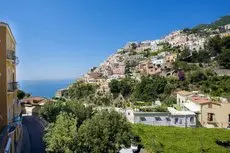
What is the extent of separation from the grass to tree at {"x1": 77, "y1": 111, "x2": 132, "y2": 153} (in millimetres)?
3959

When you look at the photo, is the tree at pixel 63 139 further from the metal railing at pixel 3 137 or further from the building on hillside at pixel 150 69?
the building on hillside at pixel 150 69

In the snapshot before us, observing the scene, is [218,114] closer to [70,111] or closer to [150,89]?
[70,111]

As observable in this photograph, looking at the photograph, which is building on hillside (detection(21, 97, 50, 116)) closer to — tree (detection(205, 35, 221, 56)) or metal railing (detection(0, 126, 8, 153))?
metal railing (detection(0, 126, 8, 153))

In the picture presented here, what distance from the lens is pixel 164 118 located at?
42.0m

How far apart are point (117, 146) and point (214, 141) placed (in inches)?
470

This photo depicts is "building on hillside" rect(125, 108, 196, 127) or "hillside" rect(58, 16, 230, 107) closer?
"building on hillside" rect(125, 108, 196, 127)

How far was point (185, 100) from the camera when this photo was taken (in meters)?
52.4

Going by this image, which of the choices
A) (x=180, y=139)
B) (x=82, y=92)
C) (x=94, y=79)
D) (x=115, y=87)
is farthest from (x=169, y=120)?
(x=94, y=79)

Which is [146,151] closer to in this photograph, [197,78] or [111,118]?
[111,118]

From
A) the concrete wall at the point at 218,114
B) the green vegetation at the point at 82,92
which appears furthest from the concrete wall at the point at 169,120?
the green vegetation at the point at 82,92

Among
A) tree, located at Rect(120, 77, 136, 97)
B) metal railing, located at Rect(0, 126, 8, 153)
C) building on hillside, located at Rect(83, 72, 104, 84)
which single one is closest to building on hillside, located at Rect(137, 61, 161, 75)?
building on hillside, located at Rect(83, 72, 104, 84)

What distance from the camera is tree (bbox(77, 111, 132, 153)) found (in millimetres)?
24234

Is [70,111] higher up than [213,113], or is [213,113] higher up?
[70,111]

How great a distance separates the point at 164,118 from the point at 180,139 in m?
10.5
